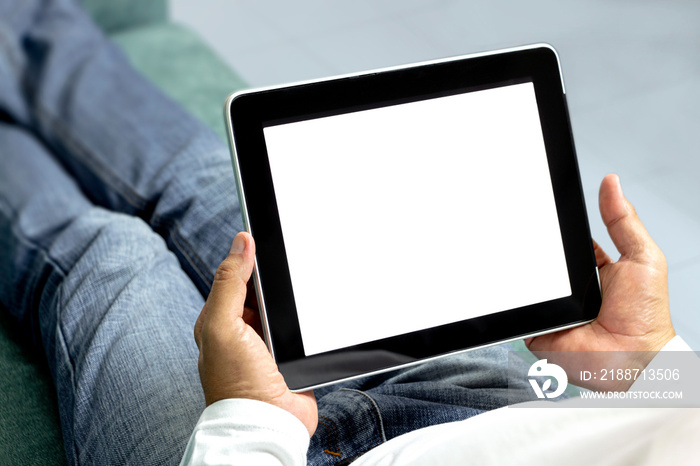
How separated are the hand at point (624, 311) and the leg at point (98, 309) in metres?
0.41

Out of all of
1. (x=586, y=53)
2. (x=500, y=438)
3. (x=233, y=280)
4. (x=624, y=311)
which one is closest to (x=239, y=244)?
(x=233, y=280)

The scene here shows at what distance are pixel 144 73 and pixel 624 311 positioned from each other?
3.54ft

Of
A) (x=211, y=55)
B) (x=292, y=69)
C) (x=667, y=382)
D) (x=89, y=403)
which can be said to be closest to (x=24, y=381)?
(x=89, y=403)

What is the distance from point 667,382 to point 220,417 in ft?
1.39

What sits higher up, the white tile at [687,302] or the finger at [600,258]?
the finger at [600,258]

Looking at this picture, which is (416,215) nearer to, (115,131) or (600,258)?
(600,258)

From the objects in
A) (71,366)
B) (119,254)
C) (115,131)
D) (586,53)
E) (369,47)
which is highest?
(586,53)

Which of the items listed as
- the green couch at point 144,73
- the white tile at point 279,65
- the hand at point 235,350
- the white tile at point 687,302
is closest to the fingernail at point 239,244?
the hand at point 235,350

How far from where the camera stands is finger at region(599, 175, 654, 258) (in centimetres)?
67

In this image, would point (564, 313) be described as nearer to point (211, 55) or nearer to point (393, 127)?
point (393, 127)

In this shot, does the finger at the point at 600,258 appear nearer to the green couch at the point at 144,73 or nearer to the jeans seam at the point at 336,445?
the jeans seam at the point at 336,445

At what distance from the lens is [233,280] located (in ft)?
1.88

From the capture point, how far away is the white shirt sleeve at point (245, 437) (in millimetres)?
524

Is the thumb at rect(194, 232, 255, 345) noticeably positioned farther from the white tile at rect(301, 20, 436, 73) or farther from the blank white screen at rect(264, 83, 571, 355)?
the white tile at rect(301, 20, 436, 73)
